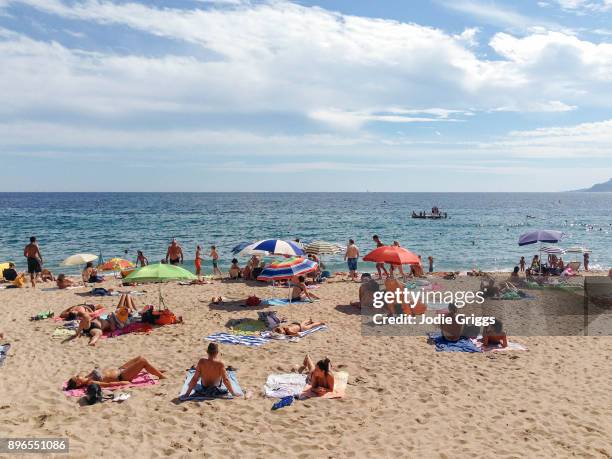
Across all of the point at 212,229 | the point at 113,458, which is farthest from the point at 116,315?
the point at 212,229

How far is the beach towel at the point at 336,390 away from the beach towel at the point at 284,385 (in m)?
0.10

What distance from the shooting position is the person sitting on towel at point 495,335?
9.97 meters

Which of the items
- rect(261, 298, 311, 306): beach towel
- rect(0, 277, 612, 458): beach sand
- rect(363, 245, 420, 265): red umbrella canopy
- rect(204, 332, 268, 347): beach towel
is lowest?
rect(0, 277, 612, 458): beach sand

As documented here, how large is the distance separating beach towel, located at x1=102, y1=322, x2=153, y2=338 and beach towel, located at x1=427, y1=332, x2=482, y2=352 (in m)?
6.88

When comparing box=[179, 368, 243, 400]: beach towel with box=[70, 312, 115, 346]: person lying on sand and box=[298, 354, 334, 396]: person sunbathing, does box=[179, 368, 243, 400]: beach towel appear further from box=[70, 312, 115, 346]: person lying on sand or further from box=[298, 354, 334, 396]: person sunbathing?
box=[70, 312, 115, 346]: person lying on sand

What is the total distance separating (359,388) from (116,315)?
6416 millimetres

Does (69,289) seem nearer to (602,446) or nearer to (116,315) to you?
(116,315)

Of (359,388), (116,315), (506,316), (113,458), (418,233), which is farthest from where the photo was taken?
(418,233)

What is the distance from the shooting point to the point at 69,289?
16562 millimetres

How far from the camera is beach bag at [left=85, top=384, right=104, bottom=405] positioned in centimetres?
695

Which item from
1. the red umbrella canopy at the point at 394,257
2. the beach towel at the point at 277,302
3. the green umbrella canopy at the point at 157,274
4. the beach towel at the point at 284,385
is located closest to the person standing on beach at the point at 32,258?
the green umbrella canopy at the point at 157,274

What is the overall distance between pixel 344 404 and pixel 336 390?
0.43 metres

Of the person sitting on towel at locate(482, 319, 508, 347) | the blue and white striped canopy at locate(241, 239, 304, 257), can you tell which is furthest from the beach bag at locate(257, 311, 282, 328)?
the person sitting on towel at locate(482, 319, 508, 347)

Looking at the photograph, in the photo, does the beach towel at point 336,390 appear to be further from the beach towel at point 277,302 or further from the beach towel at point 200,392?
the beach towel at point 277,302
